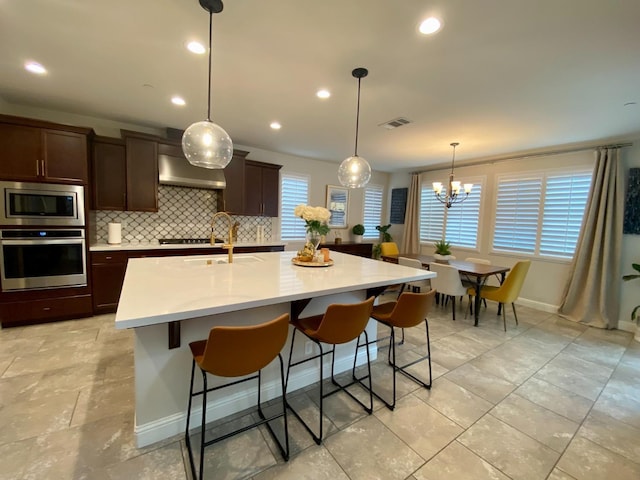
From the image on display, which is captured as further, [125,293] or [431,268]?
[431,268]

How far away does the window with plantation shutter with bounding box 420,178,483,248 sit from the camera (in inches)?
209

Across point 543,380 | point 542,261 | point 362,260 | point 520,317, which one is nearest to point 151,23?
point 362,260

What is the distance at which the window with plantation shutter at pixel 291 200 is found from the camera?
5399 mm

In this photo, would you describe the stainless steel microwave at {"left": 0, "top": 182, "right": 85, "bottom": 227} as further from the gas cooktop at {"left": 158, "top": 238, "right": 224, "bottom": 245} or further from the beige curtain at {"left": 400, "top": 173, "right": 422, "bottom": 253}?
the beige curtain at {"left": 400, "top": 173, "right": 422, "bottom": 253}

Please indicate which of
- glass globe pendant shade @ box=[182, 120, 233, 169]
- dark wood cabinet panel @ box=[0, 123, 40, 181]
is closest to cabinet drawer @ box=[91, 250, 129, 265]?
dark wood cabinet panel @ box=[0, 123, 40, 181]

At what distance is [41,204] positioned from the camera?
10.1 feet

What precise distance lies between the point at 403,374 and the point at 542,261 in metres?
3.66

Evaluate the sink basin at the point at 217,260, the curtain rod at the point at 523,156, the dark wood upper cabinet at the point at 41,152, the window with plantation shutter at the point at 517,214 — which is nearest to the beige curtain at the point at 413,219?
the curtain rod at the point at 523,156

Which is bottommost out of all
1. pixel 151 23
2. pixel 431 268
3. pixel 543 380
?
pixel 543 380

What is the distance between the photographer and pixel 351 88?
2.58m

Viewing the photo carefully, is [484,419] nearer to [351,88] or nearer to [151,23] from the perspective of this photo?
[351,88]

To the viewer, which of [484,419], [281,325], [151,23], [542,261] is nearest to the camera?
[281,325]

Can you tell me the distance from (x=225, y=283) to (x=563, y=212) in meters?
5.16

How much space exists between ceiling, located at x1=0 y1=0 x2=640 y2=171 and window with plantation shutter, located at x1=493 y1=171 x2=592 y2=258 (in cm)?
77
